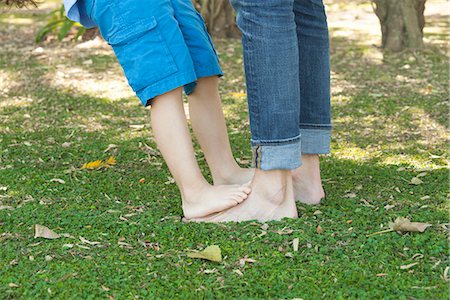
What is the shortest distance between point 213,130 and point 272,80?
0.46m

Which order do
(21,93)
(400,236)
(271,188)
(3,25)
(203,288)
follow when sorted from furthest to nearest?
(3,25)
(21,93)
(271,188)
(400,236)
(203,288)

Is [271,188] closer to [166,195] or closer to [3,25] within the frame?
[166,195]

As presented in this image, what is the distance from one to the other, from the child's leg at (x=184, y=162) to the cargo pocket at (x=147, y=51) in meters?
0.08

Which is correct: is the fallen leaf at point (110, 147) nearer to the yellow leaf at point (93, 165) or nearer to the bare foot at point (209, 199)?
the yellow leaf at point (93, 165)

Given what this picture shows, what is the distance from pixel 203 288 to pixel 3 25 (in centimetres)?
594

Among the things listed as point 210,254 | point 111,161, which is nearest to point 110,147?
point 111,161

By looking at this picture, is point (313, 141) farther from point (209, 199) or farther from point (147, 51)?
point (147, 51)

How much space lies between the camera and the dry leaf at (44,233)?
2510mm

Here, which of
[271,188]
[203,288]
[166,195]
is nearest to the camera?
[203,288]

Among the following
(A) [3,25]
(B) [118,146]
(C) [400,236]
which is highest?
(C) [400,236]

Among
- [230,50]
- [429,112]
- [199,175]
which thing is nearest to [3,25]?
[230,50]

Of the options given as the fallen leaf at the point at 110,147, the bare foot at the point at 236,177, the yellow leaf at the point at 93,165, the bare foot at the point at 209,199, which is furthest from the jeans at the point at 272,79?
the fallen leaf at the point at 110,147

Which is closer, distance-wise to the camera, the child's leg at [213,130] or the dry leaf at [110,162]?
the child's leg at [213,130]

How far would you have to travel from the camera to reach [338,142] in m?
3.73
